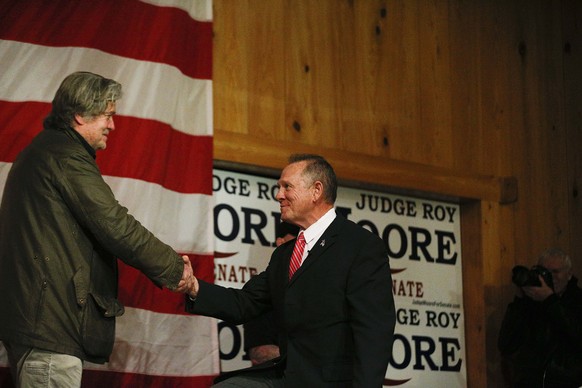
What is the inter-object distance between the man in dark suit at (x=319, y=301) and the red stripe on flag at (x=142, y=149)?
826mm

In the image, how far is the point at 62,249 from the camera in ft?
11.2

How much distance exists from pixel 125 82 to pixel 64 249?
1.42 metres

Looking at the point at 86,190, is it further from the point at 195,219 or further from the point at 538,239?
the point at 538,239

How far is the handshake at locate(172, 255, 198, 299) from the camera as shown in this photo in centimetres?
378

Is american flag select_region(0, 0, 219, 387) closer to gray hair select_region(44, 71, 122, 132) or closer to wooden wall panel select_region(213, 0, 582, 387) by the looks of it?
wooden wall panel select_region(213, 0, 582, 387)

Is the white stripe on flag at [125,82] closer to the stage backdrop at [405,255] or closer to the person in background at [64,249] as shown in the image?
the stage backdrop at [405,255]

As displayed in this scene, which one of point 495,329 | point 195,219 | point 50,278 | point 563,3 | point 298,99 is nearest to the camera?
point 50,278

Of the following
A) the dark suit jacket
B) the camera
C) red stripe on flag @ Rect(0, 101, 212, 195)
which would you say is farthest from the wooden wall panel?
the dark suit jacket

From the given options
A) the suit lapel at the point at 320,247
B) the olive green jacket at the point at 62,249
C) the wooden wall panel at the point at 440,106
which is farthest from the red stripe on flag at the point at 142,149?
the suit lapel at the point at 320,247

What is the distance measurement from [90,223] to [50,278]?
235mm

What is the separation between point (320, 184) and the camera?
4059 millimetres

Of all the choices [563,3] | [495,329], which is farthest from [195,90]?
[563,3]

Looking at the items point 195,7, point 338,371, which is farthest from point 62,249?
point 195,7

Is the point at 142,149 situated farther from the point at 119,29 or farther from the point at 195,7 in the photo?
the point at 195,7
